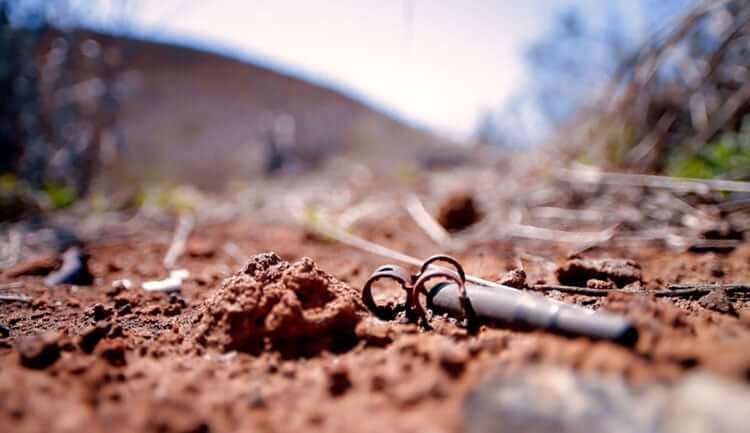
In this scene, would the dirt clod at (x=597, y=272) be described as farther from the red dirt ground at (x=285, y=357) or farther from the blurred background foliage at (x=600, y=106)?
the blurred background foliage at (x=600, y=106)

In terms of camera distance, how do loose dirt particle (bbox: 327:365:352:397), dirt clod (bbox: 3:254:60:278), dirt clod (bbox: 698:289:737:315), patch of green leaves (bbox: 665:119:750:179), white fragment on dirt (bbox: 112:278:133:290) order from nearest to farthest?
loose dirt particle (bbox: 327:365:352:397) < dirt clod (bbox: 698:289:737:315) < white fragment on dirt (bbox: 112:278:133:290) < dirt clod (bbox: 3:254:60:278) < patch of green leaves (bbox: 665:119:750:179)

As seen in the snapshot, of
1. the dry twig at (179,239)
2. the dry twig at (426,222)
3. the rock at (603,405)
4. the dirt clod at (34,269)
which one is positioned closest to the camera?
the rock at (603,405)

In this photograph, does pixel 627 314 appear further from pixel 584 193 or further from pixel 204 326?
pixel 584 193

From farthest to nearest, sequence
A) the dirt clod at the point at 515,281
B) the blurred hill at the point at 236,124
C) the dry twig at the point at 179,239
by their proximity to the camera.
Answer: the blurred hill at the point at 236,124, the dry twig at the point at 179,239, the dirt clod at the point at 515,281

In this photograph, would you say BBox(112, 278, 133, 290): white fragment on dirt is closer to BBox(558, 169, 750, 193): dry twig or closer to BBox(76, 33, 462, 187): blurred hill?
BBox(558, 169, 750, 193): dry twig

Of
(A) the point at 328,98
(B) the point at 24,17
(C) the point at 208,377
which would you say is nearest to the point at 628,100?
(C) the point at 208,377

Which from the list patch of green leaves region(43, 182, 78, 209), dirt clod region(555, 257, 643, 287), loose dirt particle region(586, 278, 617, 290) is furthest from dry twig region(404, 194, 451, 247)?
patch of green leaves region(43, 182, 78, 209)

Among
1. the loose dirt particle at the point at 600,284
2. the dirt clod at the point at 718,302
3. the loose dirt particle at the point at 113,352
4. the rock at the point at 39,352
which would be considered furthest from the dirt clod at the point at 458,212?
the rock at the point at 39,352
